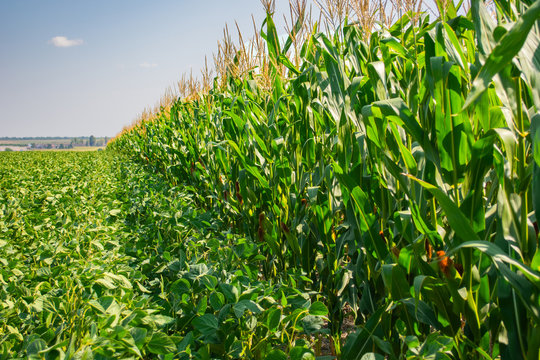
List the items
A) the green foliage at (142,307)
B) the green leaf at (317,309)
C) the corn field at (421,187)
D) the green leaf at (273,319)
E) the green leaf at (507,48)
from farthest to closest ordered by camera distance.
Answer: the green leaf at (317,309) < the green leaf at (273,319) < the green foliage at (142,307) < the corn field at (421,187) < the green leaf at (507,48)

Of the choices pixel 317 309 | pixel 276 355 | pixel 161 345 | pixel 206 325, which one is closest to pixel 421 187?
pixel 317 309

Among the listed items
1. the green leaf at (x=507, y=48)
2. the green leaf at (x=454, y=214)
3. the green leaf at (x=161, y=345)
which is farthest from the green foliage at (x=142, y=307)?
the green leaf at (x=507, y=48)

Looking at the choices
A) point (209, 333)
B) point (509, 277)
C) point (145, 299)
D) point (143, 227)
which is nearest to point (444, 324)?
point (509, 277)

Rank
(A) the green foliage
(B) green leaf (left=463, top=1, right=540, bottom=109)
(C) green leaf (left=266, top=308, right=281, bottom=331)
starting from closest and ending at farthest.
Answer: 1. (B) green leaf (left=463, top=1, right=540, bottom=109)
2. (A) the green foliage
3. (C) green leaf (left=266, top=308, right=281, bottom=331)

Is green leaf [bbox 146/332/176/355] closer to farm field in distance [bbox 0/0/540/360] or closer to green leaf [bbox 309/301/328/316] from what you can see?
farm field in distance [bbox 0/0/540/360]

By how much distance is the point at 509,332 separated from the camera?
1070 millimetres

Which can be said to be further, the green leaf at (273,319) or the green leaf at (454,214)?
the green leaf at (273,319)

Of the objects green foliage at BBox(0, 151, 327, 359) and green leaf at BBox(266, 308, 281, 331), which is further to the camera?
green leaf at BBox(266, 308, 281, 331)

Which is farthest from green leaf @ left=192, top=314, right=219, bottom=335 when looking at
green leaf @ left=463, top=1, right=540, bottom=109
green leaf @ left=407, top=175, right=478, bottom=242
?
green leaf @ left=463, top=1, right=540, bottom=109

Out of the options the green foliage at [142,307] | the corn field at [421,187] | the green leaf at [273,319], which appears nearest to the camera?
the corn field at [421,187]

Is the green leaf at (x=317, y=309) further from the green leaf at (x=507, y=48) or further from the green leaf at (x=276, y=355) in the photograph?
the green leaf at (x=507, y=48)

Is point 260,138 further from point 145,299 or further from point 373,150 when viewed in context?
point 145,299

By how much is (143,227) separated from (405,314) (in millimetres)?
2154

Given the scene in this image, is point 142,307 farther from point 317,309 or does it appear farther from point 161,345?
point 317,309
